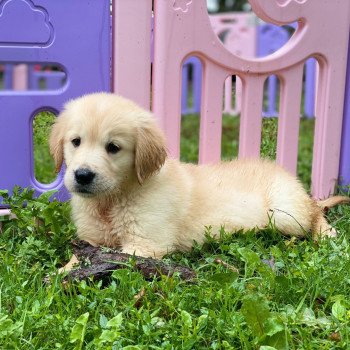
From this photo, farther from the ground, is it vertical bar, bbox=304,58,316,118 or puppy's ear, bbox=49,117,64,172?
puppy's ear, bbox=49,117,64,172

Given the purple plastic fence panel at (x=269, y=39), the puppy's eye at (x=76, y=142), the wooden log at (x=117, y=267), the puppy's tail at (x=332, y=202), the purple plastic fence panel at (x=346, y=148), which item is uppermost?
the purple plastic fence panel at (x=269, y=39)

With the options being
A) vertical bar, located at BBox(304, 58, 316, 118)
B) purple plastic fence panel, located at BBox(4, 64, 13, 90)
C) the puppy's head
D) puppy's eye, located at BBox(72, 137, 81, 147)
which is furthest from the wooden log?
purple plastic fence panel, located at BBox(4, 64, 13, 90)

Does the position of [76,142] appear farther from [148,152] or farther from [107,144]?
[148,152]

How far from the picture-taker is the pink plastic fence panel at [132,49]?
3.28 m

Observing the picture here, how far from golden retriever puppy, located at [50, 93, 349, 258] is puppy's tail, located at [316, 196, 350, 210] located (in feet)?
1.02

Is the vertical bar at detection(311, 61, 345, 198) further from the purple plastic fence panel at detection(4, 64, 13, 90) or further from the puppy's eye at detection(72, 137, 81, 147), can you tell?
the purple plastic fence panel at detection(4, 64, 13, 90)

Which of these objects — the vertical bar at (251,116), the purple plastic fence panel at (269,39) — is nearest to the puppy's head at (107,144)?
the vertical bar at (251,116)

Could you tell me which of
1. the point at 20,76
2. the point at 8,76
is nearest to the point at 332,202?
the point at 8,76

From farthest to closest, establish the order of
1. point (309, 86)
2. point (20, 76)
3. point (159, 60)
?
point (20, 76)
point (309, 86)
point (159, 60)

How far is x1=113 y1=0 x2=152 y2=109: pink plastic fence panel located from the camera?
10.7 feet

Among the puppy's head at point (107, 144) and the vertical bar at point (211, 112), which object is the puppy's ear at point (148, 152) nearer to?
the puppy's head at point (107, 144)

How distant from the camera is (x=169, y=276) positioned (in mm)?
2354

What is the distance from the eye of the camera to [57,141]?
2855 millimetres

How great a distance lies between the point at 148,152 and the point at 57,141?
479 millimetres
